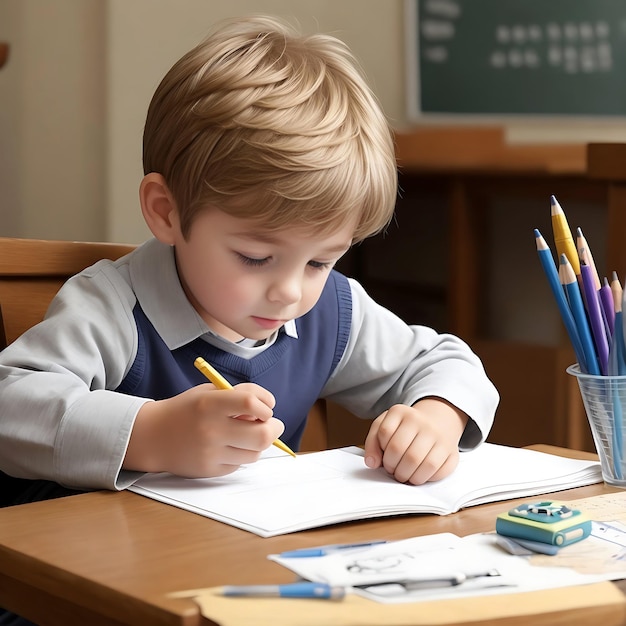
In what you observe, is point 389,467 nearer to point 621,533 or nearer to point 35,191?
point 621,533

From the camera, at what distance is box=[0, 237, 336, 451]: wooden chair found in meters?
1.08

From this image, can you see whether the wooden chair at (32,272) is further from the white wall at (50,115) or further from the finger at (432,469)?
the white wall at (50,115)

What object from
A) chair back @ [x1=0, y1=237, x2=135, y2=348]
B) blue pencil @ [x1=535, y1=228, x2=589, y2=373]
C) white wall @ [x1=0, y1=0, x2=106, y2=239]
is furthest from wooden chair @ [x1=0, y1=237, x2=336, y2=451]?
white wall @ [x1=0, y1=0, x2=106, y2=239]

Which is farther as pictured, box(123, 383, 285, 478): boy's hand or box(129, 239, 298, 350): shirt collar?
box(129, 239, 298, 350): shirt collar

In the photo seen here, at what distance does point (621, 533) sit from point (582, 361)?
20cm

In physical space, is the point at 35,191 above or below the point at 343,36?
below

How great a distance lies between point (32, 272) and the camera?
43.1 inches

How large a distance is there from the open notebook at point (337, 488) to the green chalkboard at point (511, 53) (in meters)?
1.89

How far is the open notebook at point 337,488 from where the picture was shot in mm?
693

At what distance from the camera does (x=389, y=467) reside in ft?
2.72

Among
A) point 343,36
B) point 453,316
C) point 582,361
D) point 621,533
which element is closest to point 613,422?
point 582,361

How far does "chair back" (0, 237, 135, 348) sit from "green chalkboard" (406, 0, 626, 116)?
5.62 feet

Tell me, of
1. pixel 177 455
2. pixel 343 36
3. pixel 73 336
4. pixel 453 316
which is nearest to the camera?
pixel 177 455

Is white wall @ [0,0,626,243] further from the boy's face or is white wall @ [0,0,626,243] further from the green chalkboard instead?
the boy's face
